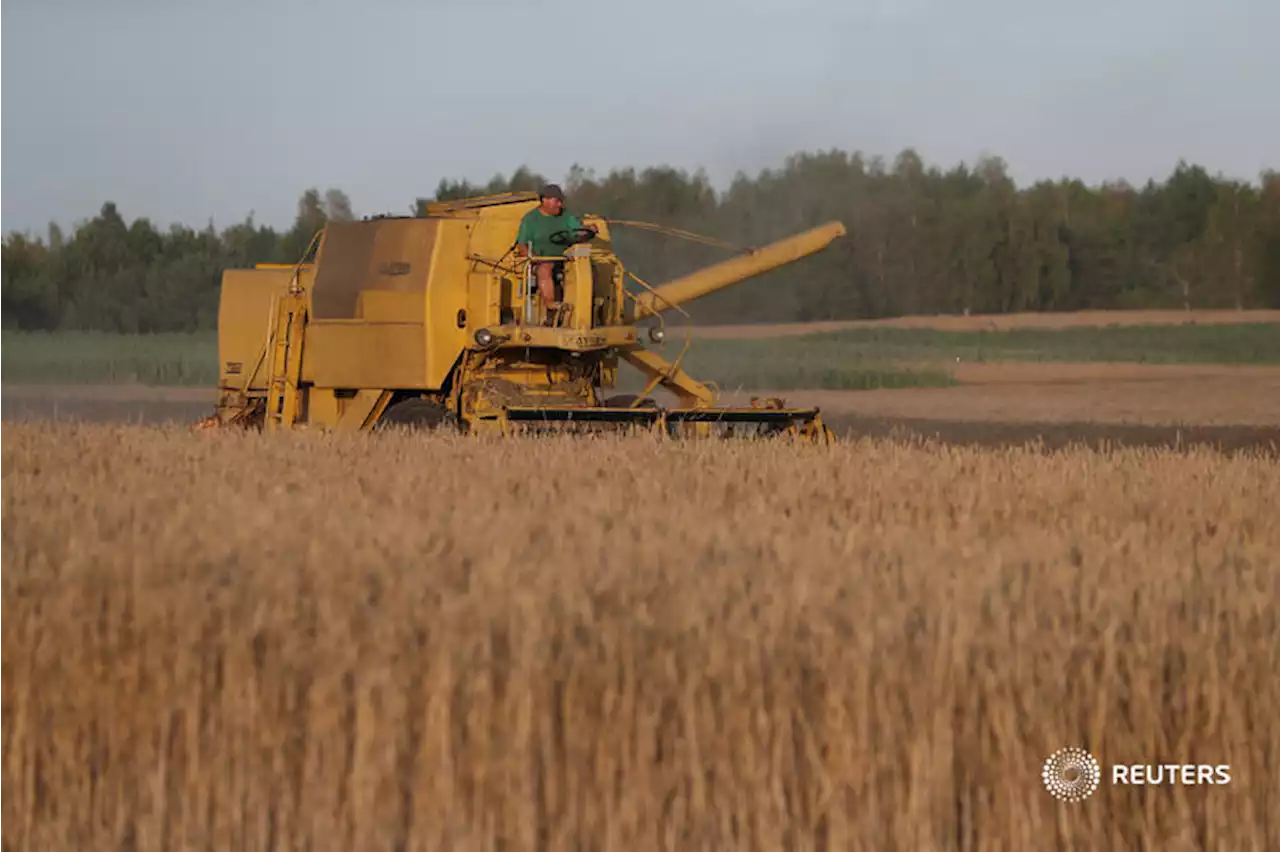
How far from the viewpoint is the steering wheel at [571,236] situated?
1350 centimetres

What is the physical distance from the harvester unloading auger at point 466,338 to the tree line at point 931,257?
19431 millimetres

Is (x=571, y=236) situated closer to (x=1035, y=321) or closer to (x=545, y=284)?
(x=545, y=284)

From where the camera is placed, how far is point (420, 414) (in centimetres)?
1366

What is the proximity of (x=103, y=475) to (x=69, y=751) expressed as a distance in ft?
12.7

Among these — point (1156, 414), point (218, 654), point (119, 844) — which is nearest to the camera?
point (119, 844)

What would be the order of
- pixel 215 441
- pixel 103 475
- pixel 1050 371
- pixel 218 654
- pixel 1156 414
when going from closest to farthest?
pixel 218 654, pixel 103 475, pixel 215 441, pixel 1156 414, pixel 1050 371

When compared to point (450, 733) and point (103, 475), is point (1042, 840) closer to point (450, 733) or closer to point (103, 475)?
point (450, 733)

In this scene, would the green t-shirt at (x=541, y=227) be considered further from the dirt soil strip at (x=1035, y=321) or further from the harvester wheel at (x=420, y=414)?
the dirt soil strip at (x=1035, y=321)

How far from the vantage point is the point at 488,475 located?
823 centimetres

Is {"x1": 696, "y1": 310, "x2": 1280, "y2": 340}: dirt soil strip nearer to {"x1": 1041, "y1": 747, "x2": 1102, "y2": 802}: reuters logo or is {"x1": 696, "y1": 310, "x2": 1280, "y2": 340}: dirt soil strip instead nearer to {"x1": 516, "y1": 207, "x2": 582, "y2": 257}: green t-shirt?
{"x1": 516, "y1": 207, "x2": 582, "y2": 257}: green t-shirt

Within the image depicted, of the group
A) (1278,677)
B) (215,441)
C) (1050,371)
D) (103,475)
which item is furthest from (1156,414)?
(1278,677)

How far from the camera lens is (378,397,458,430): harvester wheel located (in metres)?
13.6

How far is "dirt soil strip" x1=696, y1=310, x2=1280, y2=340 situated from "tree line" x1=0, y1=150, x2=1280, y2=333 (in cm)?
38

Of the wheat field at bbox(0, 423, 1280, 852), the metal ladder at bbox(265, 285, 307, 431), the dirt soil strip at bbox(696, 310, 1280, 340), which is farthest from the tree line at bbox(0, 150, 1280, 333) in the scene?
the wheat field at bbox(0, 423, 1280, 852)
